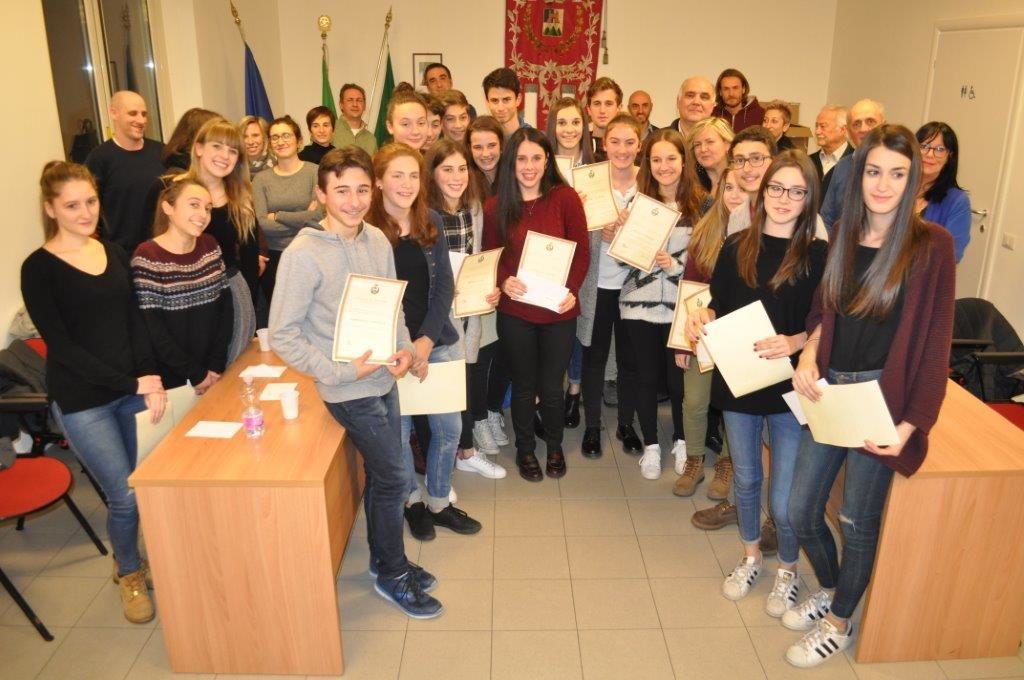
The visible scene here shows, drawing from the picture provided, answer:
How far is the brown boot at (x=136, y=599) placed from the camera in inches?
113

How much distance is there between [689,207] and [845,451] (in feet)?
4.97

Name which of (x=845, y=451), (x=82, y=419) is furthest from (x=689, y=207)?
(x=82, y=419)

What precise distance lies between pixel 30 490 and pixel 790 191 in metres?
3.03

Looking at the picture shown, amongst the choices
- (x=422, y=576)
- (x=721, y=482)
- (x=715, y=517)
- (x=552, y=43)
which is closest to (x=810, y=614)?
(x=715, y=517)

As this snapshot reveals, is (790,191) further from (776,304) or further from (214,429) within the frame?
(214,429)

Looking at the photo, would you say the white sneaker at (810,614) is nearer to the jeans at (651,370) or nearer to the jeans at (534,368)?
the jeans at (651,370)

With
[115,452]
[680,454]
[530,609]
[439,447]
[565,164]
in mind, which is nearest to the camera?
[115,452]

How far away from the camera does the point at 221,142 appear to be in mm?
3258

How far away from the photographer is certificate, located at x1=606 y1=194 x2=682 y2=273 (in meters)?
3.54

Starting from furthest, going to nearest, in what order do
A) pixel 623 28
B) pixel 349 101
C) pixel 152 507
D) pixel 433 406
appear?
pixel 623 28, pixel 349 101, pixel 433 406, pixel 152 507

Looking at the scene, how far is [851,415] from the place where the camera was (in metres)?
2.28

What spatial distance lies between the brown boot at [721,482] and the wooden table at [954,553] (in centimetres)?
113

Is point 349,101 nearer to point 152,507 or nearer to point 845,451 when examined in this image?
→ point 152,507

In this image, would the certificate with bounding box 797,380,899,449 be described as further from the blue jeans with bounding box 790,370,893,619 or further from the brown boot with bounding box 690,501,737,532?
the brown boot with bounding box 690,501,737,532
